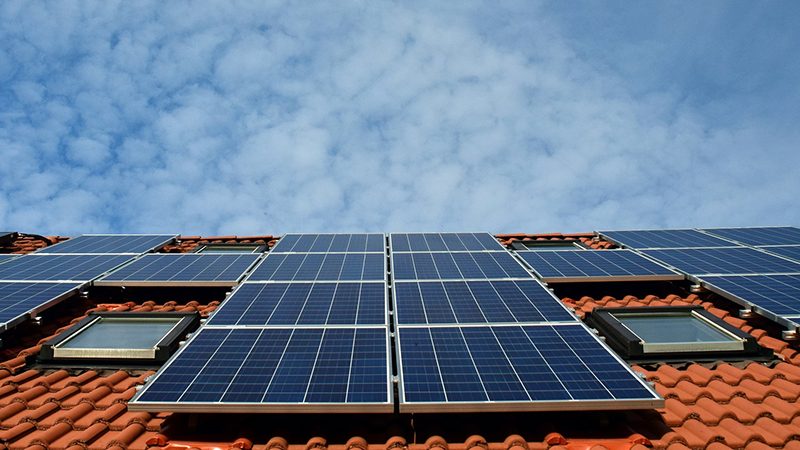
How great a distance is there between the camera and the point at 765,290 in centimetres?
942

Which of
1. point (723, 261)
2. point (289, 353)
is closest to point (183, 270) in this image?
point (289, 353)

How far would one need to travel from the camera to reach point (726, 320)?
9.11 m

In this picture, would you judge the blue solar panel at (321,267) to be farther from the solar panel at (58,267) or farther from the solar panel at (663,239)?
the solar panel at (663,239)

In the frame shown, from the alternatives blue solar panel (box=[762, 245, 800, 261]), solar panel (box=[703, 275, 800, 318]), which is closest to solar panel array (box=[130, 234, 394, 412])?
solar panel (box=[703, 275, 800, 318])

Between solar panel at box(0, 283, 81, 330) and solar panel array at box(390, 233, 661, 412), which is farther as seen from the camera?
solar panel at box(0, 283, 81, 330)

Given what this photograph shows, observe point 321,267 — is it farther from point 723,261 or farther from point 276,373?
point 723,261

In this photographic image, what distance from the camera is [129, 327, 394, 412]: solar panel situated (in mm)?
5645

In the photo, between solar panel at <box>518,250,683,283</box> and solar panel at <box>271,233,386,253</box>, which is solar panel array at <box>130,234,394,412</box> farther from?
solar panel at <box>518,250,683,283</box>

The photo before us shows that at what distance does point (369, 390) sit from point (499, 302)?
12.7 feet

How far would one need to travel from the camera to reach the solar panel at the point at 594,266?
Result: 417 inches

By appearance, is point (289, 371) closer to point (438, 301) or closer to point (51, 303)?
point (438, 301)

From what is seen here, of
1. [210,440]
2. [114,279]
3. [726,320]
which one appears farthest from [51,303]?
[726,320]

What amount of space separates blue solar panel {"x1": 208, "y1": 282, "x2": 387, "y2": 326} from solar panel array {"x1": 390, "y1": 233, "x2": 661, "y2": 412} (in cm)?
55

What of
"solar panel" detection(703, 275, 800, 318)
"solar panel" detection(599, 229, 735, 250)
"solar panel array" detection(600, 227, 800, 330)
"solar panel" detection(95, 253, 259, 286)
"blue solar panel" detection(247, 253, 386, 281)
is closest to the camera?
"solar panel" detection(703, 275, 800, 318)
